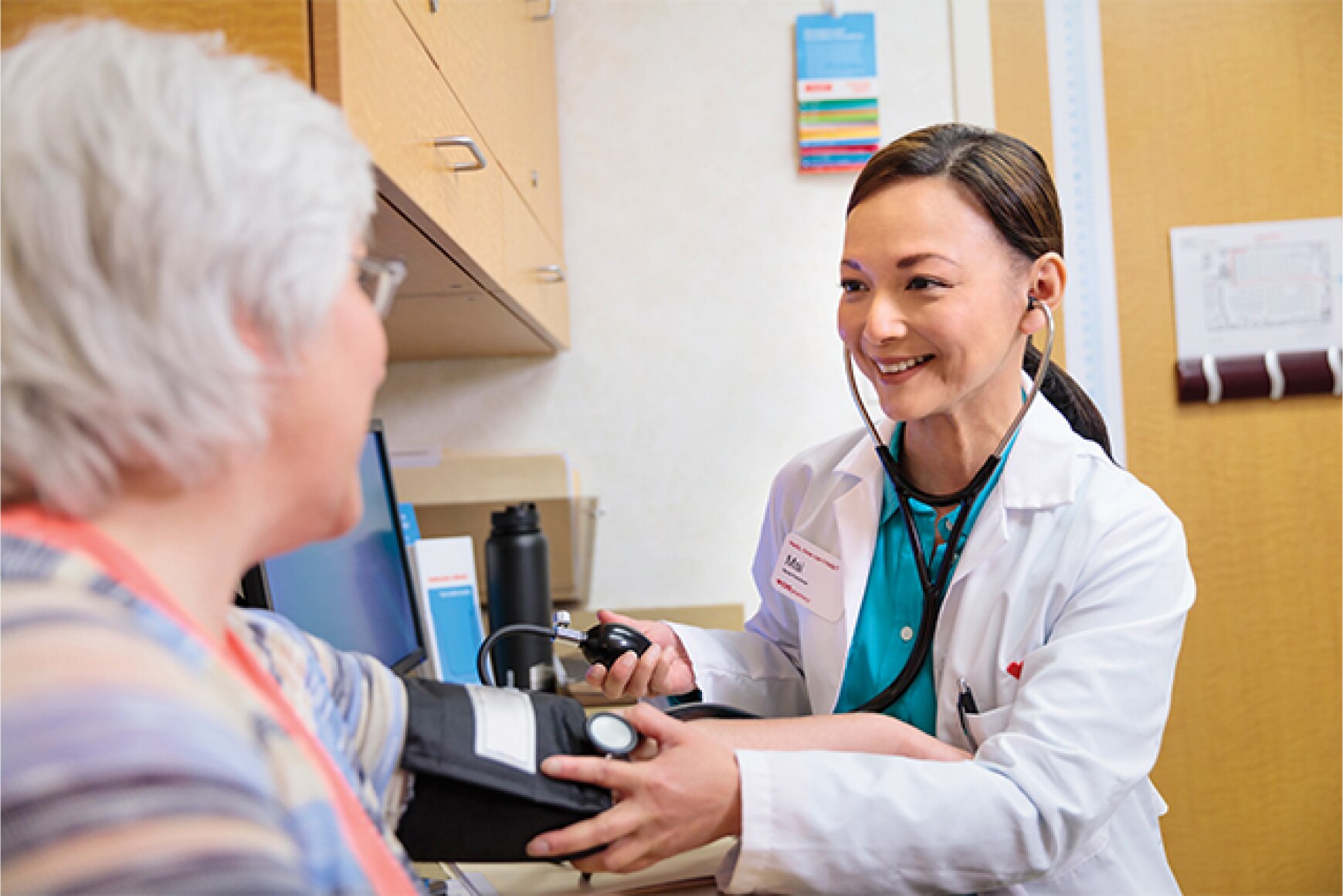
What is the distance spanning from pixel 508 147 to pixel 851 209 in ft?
2.43

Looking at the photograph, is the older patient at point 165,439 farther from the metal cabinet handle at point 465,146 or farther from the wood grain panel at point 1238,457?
the wood grain panel at point 1238,457

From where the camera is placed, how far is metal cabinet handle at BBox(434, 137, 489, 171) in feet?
4.02

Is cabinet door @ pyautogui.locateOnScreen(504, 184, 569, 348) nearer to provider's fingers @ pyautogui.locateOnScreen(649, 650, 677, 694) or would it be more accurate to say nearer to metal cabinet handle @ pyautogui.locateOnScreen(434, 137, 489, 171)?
metal cabinet handle @ pyautogui.locateOnScreen(434, 137, 489, 171)

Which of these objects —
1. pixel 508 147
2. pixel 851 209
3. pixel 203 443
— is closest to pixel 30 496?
pixel 203 443

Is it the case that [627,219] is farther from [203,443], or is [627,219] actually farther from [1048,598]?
[203,443]

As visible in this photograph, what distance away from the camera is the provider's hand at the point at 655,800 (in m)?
0.79

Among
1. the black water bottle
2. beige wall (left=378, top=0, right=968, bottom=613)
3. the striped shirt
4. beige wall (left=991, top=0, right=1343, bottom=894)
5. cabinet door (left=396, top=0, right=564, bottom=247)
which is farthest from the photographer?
beige wall (left=378, top=0, right=968, bottom=613)

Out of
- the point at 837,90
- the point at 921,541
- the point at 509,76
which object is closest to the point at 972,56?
the point at 837,90

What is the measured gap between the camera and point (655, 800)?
0.83 m

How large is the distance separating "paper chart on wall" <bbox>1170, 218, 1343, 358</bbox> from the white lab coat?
1.44 meters

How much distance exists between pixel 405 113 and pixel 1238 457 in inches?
85.5

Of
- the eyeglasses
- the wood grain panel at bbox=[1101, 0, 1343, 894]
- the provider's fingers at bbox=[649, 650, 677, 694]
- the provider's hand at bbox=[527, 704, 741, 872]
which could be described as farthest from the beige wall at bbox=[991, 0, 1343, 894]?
the eyeglasses

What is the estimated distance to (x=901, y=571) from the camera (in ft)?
4.23

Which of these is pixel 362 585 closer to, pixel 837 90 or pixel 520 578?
pixel 520 578
